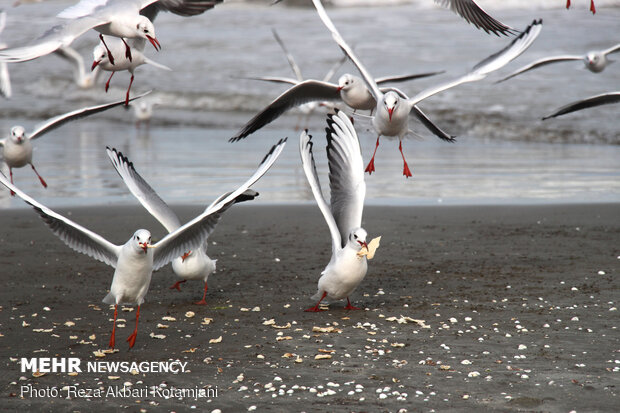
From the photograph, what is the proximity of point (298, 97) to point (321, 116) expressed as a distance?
1440 cm

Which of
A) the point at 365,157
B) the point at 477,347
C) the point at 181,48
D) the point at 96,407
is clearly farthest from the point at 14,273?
the point at 181,48

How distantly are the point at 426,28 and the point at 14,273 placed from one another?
31.5 m

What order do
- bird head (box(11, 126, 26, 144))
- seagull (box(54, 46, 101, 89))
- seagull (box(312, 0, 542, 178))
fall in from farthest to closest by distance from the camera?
seagull (box(54, 46, 101, 89)) → bird head (box(11, 126, 26, 144)) → seagull (box(312, 0, 542, 178))

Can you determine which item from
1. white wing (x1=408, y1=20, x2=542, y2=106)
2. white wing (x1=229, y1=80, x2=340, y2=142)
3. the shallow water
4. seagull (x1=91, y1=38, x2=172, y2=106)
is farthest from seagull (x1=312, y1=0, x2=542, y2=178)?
seagull (x1=91, y1=38, x2=172, y2=106)

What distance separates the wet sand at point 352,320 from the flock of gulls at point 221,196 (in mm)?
386

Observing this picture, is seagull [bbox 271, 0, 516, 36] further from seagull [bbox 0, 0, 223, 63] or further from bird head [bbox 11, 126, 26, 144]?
bird head [bbox 11, 126, 26, 144]

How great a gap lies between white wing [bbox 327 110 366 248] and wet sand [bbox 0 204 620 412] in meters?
0.73

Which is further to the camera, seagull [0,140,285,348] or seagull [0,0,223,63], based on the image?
seagull [0,140,285,348]

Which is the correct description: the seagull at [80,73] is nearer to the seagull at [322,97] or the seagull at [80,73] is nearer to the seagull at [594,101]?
the seagull at [322,97]

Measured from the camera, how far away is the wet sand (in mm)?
5031

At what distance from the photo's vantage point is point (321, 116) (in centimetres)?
2359

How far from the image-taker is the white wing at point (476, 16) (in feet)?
24.8

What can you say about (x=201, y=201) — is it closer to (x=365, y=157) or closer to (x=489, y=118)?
(x=365, y=157)

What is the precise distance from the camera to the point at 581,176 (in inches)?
538
